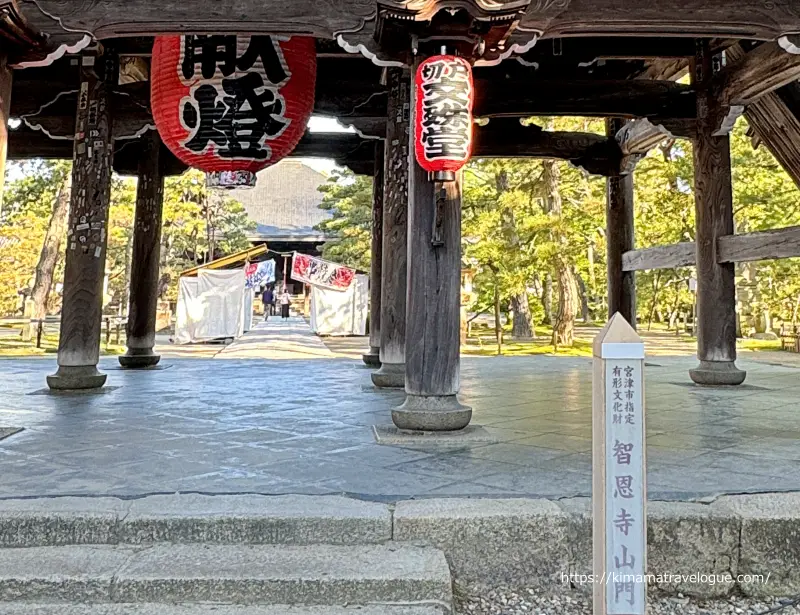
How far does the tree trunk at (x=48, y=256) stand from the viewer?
54.2 ft

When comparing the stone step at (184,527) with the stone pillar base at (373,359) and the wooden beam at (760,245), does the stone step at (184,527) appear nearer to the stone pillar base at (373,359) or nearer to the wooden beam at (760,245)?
the wooden beam at (760,245)

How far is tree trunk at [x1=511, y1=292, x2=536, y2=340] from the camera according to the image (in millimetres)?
21125

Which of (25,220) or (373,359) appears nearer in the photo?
(373,359)

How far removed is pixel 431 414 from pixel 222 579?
7.93 ft

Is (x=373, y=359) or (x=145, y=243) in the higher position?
(x=145, y=243)

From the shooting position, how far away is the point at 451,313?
4.69m

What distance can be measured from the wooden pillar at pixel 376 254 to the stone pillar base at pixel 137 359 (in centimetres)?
370

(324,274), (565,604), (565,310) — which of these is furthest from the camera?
(324,274)

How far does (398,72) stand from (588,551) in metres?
5.74

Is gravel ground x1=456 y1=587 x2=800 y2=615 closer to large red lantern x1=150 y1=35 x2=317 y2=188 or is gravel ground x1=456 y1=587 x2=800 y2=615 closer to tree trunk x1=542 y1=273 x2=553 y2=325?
large red lantern x1=150 y1=35 x2=317 y2=188

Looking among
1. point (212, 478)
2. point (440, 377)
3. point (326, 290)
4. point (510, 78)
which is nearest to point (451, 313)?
point (440, 377)

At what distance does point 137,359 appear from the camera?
9570mm

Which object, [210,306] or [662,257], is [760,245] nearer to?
[662,257]

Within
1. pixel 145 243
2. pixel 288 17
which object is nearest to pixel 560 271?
pixel 145 243
